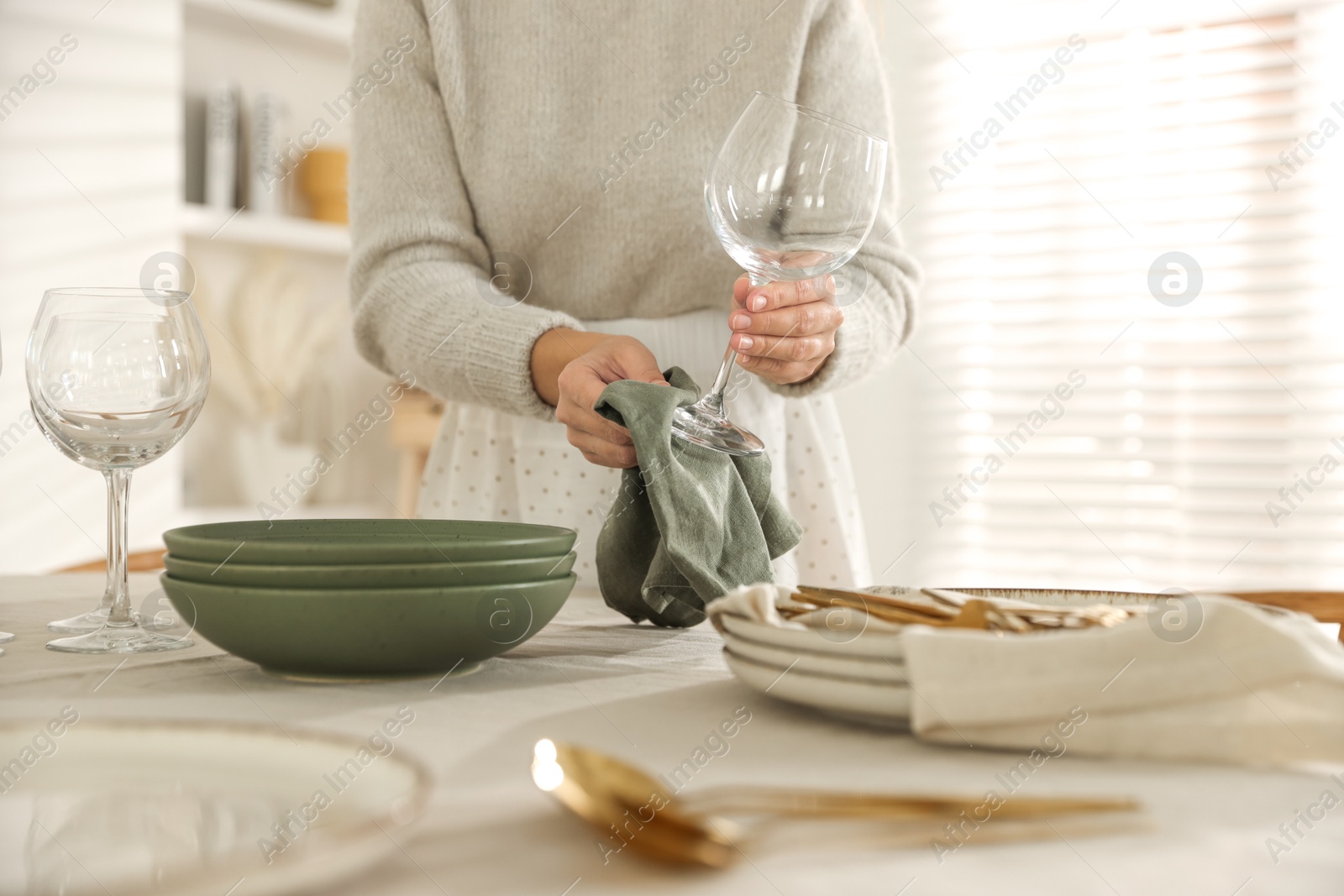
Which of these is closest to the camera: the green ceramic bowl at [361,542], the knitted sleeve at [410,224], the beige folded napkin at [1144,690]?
the beige folded napkin at [1144,690]

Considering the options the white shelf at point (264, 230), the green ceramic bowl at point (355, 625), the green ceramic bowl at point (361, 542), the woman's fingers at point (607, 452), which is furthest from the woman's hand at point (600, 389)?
the white shelf at point (264, 230)

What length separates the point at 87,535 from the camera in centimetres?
205

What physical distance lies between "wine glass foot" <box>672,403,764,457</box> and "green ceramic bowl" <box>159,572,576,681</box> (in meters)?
0.21

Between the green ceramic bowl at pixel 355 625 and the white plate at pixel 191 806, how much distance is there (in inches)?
5.5

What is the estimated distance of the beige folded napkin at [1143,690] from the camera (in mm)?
405

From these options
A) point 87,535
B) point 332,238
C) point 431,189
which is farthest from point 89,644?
point 332,238

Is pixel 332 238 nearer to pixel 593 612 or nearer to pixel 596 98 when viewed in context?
pixel 596 98

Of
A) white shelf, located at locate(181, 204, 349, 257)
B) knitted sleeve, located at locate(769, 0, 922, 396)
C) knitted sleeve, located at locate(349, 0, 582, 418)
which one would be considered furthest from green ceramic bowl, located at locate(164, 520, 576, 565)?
white shelf, located at locate(181, 204, 349, 257)

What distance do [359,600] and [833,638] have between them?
219 millimetres

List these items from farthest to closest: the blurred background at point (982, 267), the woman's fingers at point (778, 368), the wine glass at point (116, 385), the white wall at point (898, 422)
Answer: the white wall at point (898, 422), the blurred background at point (982, 267), the woman's fingers at point (778, 368), the wine glass at point (116, 385)

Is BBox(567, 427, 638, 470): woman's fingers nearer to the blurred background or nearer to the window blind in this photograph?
the blurred background

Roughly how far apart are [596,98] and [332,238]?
5.22 feet

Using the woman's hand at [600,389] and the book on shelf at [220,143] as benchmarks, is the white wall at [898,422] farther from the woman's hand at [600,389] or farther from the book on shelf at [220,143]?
the woman's hand at [600,389]

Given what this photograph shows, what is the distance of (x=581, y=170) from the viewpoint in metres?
1.18
